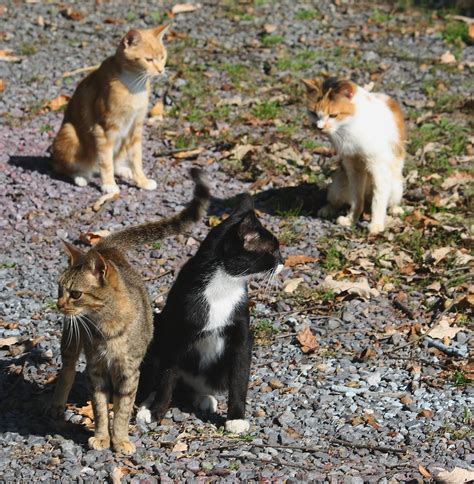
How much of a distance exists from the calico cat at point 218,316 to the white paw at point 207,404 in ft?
0.48

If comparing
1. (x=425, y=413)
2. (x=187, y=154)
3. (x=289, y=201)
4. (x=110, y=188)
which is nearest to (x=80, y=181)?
(x=110, y=188)

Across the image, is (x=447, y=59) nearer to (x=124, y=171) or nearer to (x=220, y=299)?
(x=124, y=171)

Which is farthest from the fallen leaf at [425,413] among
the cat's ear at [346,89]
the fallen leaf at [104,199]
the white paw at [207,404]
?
the fallen leaf at [104,199]

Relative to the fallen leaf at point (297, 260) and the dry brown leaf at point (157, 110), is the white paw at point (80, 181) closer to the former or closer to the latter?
the dry brown leaf at point (157, 110)

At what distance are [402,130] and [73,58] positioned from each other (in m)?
4.29

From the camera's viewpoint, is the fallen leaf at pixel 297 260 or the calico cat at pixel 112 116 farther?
the calico cat at pixel 112 116

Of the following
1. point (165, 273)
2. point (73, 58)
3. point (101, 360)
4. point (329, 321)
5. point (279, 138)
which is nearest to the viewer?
point (101, 360)

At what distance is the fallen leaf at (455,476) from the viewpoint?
158 inches

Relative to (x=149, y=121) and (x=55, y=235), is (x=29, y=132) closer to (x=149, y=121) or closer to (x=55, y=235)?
(x=149, y=121)

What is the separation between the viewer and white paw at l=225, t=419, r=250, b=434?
454 centimetres

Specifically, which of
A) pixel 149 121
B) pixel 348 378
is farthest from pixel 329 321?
pixel 149 121

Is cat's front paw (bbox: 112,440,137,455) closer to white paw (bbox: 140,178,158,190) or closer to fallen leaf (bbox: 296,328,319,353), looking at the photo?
fallen leaf (bbox: 296,328,319,353)

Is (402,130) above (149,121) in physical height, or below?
above

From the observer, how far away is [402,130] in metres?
7.35
